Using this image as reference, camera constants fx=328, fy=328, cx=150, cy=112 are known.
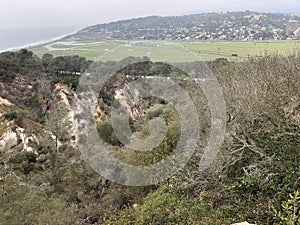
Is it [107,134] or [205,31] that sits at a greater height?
[205,31]

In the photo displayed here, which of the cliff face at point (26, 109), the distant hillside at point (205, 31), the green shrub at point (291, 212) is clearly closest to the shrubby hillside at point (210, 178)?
the green shrub at point (291, 212)

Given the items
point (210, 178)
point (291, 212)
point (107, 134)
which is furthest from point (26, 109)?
point (291, 212)

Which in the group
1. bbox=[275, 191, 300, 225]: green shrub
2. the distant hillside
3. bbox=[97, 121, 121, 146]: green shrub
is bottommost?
bbox=[97, 121, 121, 146]: green shrub

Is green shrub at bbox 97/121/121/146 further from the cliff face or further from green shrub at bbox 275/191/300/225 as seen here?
green shrub at bbox 275/191/300/225

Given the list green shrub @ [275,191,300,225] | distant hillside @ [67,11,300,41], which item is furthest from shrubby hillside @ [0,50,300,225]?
distant hillside @ [67,11,300,41]

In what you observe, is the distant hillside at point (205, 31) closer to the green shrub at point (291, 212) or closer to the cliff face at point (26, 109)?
the cliff face at point (26, 109)

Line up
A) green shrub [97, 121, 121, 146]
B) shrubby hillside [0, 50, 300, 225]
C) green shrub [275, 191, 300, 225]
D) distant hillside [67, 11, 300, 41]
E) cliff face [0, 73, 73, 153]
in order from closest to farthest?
green shrub [275, 191, 300, 225]
shrubby hillside [0, 50, 300, 225]
green shrub [97, 121, 121, 146]
cliff face [0, 73, 73, 153]
distant hillside [67, 11, 300, 41]

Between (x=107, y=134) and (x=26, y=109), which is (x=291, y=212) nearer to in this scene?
(x=107, y=134)

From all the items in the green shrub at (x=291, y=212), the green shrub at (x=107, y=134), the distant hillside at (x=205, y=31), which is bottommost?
the green shrub at (x=107, y=134)

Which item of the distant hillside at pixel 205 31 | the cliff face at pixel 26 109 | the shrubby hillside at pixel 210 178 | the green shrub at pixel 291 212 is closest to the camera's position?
the green shrub at pixel 291 212

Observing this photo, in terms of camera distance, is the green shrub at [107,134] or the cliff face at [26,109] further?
the cliff face at [26,109]

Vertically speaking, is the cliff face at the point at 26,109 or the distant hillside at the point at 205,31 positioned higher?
the distant hillside at the point at 205,31
